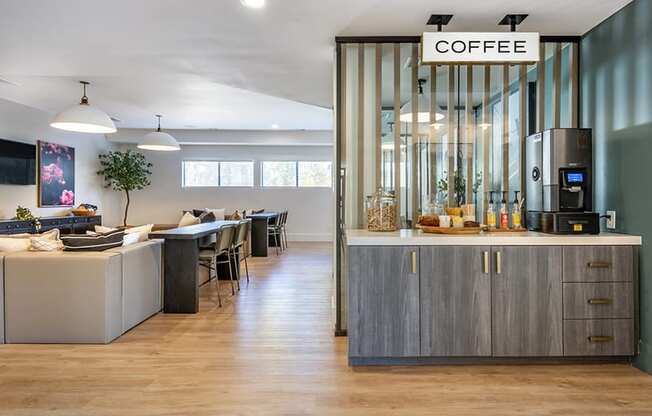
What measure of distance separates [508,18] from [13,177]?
769cm

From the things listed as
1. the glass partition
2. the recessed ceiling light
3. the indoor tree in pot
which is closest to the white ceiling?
the recessed ceiling light

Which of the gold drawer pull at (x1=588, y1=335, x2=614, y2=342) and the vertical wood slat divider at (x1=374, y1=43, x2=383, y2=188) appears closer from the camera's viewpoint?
the gold drawer pull at (x1=588, y1=335, x2=614, y2=342)

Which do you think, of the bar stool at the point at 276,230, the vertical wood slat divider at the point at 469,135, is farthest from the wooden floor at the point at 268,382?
the bar stool at the point at 276,230

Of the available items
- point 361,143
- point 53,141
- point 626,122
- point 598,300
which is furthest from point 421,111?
→ point 53,141

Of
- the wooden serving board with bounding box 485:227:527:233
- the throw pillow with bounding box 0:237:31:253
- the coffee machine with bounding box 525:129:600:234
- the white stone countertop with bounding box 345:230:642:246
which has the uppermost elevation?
the coffee machine with bounding box 525:129:600:234

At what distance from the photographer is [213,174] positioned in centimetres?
1128

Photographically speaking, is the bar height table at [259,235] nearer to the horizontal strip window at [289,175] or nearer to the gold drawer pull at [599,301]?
the horizontal strip window at [289,175]

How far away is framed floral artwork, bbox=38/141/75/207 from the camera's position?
26.1 ft

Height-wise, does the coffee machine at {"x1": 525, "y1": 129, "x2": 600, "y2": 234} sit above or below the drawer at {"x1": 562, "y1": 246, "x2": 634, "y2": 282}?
above

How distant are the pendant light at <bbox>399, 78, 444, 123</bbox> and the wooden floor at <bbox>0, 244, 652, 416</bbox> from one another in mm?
1894

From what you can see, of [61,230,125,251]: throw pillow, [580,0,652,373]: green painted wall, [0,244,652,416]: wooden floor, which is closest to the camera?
[0,244,652,416]: wooden floor

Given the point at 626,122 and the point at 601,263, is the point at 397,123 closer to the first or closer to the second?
the point at 626,122

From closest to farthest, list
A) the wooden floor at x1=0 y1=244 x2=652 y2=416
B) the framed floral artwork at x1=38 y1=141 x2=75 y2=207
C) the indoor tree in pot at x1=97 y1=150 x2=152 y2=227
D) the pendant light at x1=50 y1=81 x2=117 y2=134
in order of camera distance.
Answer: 1. the wooden floor at x1=0 y1=244 x2=652 y2=416
2. the pendant light at x1=50 y1=81 x2=117 y2=134
3. the framed floral artwork at x1=38 y1=141 x2=75 y2=207
4. the indoor tree in pot at x1=97 y1=150 x2=152 y2=227

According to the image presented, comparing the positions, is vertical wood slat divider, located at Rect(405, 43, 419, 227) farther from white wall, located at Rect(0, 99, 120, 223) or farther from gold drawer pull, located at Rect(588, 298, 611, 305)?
white wall, located at Rect(0, 99, 120, 223)
